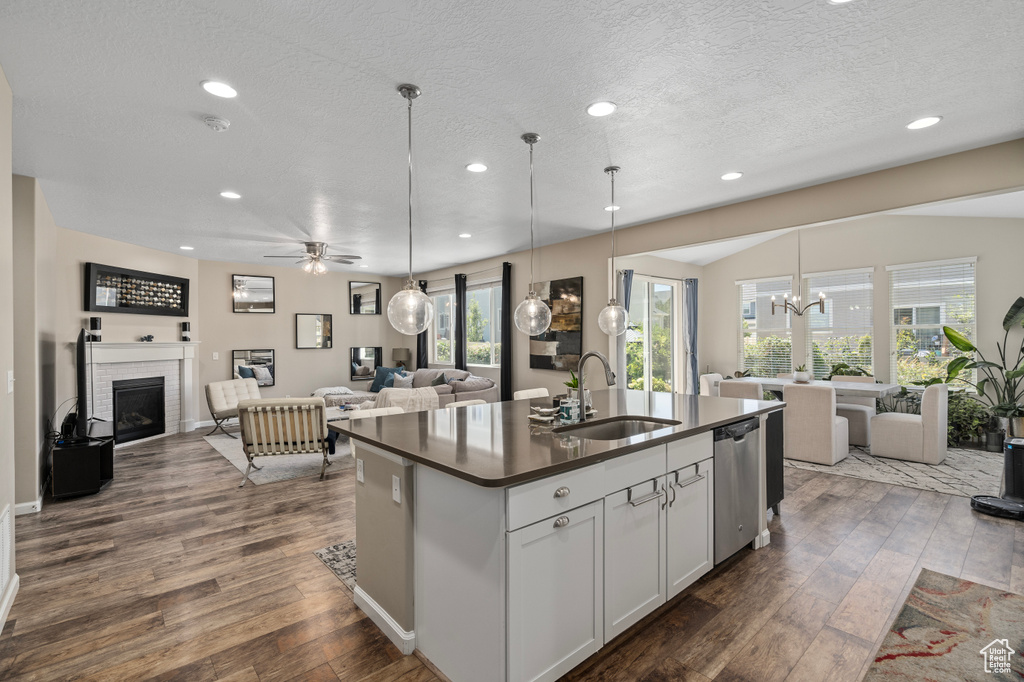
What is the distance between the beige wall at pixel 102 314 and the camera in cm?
526

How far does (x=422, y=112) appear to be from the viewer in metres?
2.81

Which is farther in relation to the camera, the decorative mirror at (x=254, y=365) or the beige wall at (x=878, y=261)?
the decorative mirror at (x=254, y=365)

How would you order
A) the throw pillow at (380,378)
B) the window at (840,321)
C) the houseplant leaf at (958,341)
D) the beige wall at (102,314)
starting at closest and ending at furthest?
the beige wall at (102,314)
the houseplant leaf at (958,341)
the window at (840,321)
the throw pillow at (380,378)

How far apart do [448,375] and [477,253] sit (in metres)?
2.09

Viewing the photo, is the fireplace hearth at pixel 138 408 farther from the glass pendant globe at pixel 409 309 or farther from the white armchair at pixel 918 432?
the white armchair at pixel 918 432

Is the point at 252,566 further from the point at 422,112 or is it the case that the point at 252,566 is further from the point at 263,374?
the point at 263,374

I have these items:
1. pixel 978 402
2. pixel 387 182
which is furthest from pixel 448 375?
pixel 978 402

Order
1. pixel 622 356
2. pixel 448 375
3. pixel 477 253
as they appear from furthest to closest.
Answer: pixel 448 375 < pixel 477 253 < pixel 622 356

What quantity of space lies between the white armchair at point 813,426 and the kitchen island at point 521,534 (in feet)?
10.5

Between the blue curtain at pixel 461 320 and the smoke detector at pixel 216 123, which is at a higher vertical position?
the smoke detector at pixel 216 123

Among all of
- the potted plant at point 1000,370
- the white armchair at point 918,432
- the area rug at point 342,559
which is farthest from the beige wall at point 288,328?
the potted plant at point 1000,370

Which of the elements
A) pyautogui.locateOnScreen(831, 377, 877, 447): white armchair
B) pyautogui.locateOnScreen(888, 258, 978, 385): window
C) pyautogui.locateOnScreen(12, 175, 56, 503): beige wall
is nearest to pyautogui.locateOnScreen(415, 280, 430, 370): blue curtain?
pyautogui.locateOnScreen(12, 175, 56, 503): beige wall

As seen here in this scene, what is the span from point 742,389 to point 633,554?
13.8ft

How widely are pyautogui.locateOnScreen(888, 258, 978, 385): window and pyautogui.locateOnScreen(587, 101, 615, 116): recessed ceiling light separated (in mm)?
6364
